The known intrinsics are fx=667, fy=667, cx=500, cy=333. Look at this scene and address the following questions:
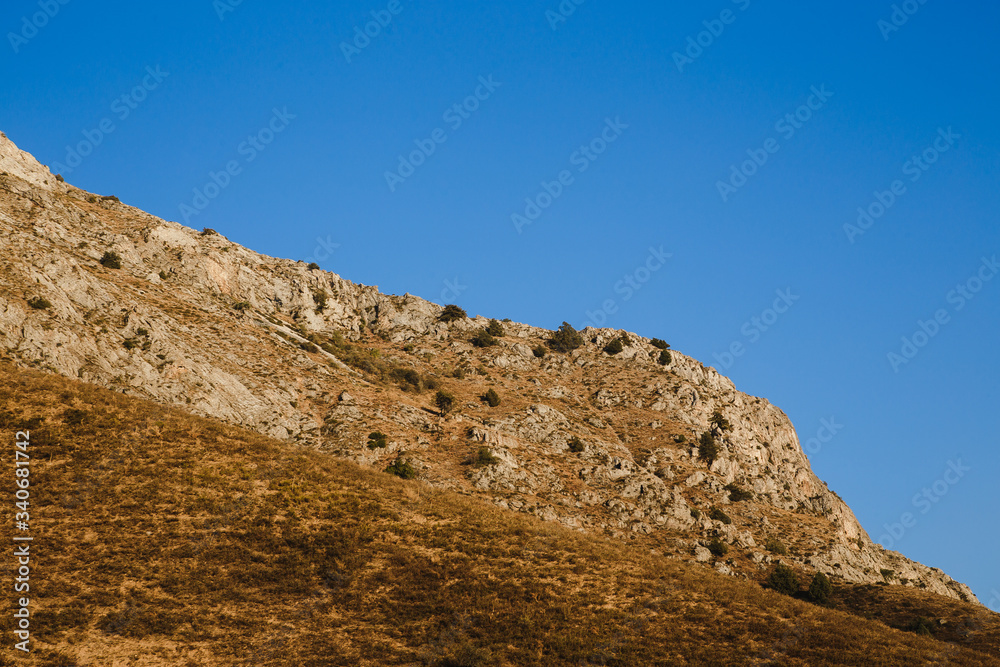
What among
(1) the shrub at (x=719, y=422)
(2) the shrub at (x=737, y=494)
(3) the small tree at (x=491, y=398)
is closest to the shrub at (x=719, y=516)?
(2) the shrub at (x=737, y=494)

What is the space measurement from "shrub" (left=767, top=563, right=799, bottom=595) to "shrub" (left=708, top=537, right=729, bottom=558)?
6.08m

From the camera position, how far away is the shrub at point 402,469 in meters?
65.7

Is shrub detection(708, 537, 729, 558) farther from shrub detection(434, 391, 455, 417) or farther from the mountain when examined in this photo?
shrub detection(434, 391, 455, 417)

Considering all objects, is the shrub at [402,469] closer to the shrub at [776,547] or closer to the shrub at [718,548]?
the shrub at [718,548]

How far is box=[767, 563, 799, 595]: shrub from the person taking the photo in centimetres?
6288

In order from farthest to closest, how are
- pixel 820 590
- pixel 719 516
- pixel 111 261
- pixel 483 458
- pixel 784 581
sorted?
pixel 111 261
pixel 719 516
pixel 483 458
pixel 784 581
pixel 820 590

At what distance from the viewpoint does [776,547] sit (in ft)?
242

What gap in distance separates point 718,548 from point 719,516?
302 inches

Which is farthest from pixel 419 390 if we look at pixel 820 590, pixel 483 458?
pixel 820 590

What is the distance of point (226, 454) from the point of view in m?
50.6

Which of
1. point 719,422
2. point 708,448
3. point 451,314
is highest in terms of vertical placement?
point 451,314

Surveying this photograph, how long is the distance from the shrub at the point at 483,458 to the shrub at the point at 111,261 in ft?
166

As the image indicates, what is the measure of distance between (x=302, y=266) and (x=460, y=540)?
8123 centimetres

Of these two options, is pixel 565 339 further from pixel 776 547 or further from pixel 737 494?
pixel 776 547
